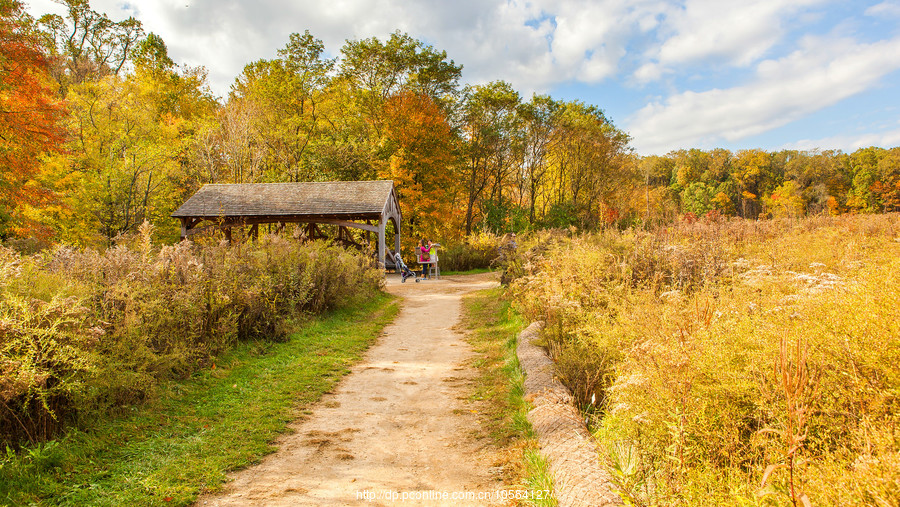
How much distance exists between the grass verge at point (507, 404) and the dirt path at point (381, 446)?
160 millimetres

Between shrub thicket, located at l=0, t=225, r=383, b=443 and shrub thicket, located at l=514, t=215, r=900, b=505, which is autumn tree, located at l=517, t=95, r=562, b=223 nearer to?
shrub thicket, located at l=0, t=225, r=383, b=443

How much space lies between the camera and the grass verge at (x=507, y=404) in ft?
10.0

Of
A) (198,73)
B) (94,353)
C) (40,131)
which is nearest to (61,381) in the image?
(94,353)

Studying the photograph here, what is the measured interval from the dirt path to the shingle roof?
502 inches

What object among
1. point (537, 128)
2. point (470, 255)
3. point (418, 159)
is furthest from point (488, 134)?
point (470, 255)

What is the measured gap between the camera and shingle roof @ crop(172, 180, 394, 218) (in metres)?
18.2

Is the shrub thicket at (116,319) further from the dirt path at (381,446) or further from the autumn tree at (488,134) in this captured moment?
the autumn tree at (488,134)

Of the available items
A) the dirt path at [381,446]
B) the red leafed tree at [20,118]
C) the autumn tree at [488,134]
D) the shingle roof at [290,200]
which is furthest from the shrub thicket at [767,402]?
the autumn tree at [488,134]

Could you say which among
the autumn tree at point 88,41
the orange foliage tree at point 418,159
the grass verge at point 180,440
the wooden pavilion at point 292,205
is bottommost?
the grass verge at point 180,440

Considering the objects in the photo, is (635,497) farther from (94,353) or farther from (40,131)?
(40,131)


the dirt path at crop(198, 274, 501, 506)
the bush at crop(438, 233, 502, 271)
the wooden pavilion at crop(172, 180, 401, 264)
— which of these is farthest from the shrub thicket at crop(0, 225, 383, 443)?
the bush at crop(438, 233, 502, 271)

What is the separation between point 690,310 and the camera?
3188 millimetres

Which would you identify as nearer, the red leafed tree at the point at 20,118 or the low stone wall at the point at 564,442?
the low stone wall at the point at 564,442

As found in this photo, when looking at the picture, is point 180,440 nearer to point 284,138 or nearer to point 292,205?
point 292,205
